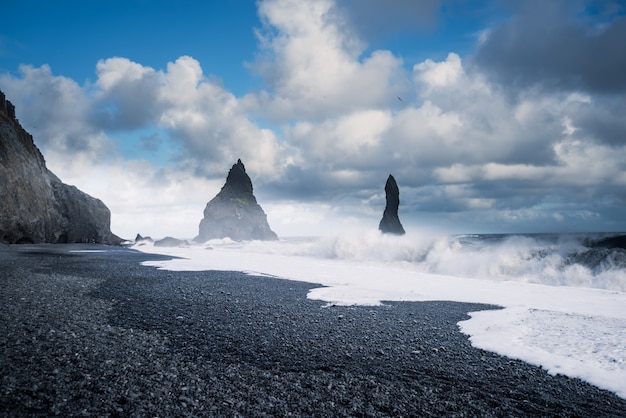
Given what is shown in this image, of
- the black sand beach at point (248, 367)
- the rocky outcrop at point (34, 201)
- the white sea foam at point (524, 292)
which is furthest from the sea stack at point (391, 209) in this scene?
the black sand beach at point (248, 367)

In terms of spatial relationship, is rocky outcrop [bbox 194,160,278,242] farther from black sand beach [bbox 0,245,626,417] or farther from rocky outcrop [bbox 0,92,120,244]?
black sand beach [bbox 0,245,626,417]

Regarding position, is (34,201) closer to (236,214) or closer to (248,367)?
(248,367)

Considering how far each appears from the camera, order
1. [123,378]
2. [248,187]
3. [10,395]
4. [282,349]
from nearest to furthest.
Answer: [10,395]
[123,378]
[282,349]
[248,187]

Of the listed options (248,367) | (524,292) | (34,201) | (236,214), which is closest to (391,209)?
(236,214)

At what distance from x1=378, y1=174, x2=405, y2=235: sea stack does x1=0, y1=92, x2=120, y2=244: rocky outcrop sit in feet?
153

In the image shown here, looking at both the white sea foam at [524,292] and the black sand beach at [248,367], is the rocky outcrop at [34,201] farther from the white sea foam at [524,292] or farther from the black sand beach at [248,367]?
the black sand beach at [248,367]

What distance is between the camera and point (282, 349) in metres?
5.54

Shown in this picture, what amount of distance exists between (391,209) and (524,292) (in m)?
55.2

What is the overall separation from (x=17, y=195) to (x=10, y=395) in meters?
35.2

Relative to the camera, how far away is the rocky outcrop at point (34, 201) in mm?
30016

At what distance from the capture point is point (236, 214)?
9488cm

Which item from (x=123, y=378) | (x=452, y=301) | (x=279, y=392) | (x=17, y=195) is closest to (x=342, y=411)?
(x=279, y=392)

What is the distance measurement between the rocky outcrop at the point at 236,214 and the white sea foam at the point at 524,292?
64438 mm

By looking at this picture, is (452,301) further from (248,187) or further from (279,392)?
(248,187)
